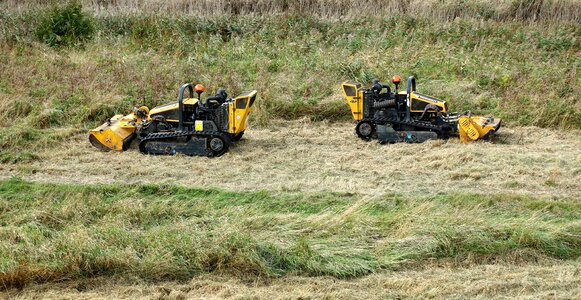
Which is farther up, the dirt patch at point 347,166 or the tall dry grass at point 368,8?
the tall dry grass at point 368,8

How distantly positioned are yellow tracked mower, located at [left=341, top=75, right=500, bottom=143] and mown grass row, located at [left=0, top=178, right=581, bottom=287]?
289 centimetres

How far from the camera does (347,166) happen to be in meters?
12.5

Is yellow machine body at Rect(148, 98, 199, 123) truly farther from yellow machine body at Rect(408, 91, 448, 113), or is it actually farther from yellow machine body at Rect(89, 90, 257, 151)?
yellow machine body at Rect(408, 91, 448, 113)


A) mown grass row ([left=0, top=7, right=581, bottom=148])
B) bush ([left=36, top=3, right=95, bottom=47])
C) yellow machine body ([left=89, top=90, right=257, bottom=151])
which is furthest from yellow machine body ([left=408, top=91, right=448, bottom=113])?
bush ([left=36, top=3, right=95, bottom=47])

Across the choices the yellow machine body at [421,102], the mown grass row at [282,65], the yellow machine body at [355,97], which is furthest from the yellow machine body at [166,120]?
the yellow machine body at [421,102]

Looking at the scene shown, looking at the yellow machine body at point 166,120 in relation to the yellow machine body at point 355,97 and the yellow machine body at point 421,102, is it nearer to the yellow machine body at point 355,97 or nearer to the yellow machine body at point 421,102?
the yellow machine body at point 355,97

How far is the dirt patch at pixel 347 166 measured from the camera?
37.6 ft

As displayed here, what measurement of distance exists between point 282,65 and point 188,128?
204 inches

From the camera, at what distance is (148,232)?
9.49 metres

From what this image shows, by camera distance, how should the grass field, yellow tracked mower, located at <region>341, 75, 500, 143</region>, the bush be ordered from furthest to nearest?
the bush
yellow tracked mower, located at <region>341, 75, 500, 143</region>
the grass field

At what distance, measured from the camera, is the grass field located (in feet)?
29.0

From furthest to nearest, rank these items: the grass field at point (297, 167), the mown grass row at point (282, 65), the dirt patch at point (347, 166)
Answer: the mown grass row at point (282, 65), the dirt patch at point (347, 166), the grass field at point (297, 167)

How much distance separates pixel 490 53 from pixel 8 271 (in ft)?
Answer: 43.5

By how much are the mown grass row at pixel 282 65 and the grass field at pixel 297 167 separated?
6 cm
